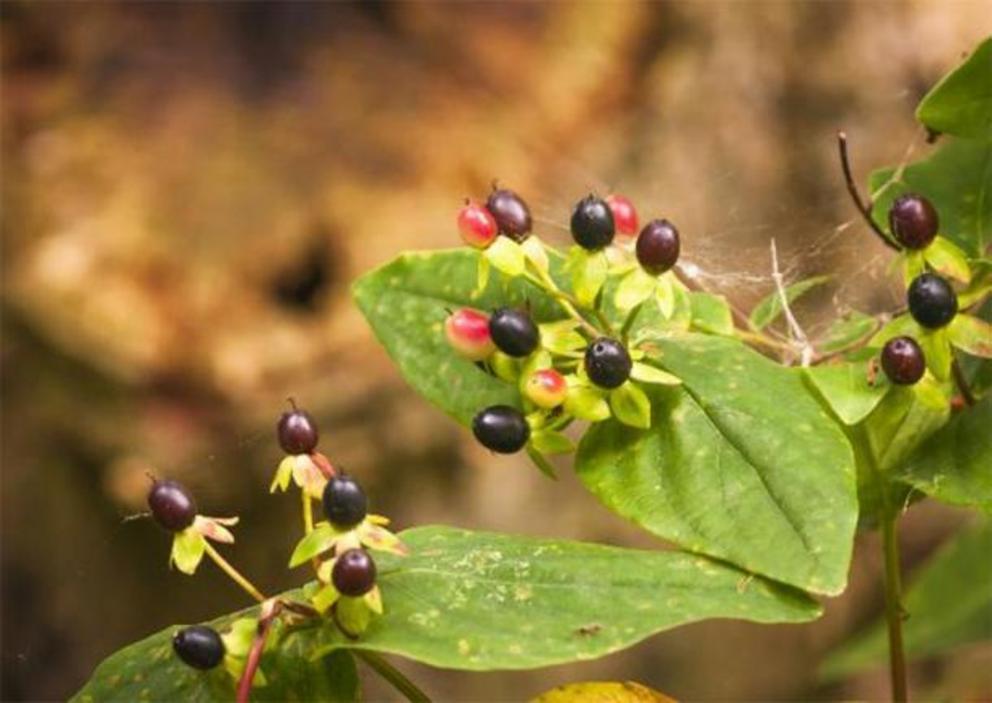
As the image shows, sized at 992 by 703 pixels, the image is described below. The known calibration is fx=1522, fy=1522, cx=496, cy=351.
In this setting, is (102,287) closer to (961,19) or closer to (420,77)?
(420,77)

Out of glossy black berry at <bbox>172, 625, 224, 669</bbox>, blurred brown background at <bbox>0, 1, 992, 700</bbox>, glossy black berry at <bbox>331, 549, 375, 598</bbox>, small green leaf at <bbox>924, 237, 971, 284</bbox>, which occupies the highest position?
small green leaf at <bbox>924, 237, 971, 284</bbox>

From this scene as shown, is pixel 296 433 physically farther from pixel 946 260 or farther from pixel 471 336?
pixel 946 260

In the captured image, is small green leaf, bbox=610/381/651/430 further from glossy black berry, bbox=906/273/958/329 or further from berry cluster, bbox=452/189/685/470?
glossy black berry, bbox=906/273/958/329

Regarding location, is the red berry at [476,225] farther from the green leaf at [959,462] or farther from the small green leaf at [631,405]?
the green leaf at [959,462]

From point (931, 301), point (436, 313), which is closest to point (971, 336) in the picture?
point (931, 301)

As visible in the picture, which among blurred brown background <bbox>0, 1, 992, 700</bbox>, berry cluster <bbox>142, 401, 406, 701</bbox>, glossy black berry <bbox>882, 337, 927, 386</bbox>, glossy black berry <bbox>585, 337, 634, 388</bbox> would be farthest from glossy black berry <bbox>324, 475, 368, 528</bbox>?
blurred brown background <bbox>0, 1, 992, 700</bbox>
